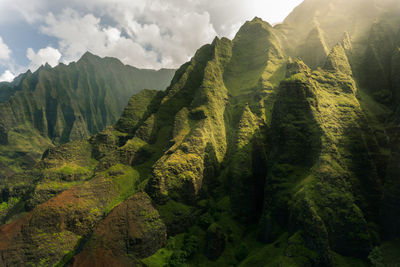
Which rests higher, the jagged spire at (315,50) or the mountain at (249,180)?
the jagged spire at (315,50)

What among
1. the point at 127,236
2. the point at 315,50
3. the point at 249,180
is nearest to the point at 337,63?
the point at 315,50

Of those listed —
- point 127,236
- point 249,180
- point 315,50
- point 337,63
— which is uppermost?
point 315,50

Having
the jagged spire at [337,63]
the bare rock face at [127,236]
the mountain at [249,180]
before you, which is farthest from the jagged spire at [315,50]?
the bare rock face at [127,236]

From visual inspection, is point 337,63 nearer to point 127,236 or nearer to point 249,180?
point 249,180

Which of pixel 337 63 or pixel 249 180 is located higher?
pixel 337 63

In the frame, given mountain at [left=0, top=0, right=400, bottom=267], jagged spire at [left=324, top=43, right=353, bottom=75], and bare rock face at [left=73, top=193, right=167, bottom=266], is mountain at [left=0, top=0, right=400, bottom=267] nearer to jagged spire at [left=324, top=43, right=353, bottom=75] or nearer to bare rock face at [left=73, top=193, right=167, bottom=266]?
bare rock face at [left=73, top=193, right=167, bottom=266]

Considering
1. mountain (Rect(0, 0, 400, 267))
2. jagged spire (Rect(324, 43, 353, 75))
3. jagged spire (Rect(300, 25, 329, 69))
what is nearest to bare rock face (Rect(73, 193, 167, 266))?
mountain (Rect(0, 0, 400, 267))

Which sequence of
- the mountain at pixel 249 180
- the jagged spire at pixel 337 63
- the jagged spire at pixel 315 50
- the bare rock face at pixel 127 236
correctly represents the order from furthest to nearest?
the jagged spire at pixel 315 50 < the jagged spire at pixel 337 63 < the bare rock face at pixel 127 236 < the mountain at pixel 249 180

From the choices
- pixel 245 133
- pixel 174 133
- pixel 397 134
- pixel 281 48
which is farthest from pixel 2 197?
pixel 281 48

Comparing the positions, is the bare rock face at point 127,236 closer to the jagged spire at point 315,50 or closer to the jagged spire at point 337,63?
the jagged spire at point 337,63
